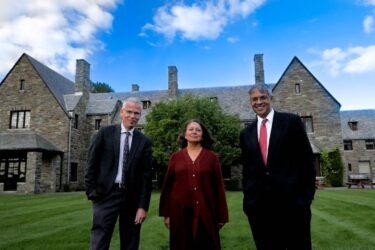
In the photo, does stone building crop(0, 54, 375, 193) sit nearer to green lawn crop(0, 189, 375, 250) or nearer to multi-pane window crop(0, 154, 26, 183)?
multi-pane window crop(0, 154, 26, 183)

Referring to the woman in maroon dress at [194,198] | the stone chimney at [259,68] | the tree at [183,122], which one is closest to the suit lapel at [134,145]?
the woman in maroon dress at [194,198]

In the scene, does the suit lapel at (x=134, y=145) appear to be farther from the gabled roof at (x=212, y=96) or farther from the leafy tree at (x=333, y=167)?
the gabled roof at (x=212, y=96)

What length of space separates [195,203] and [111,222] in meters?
0.89

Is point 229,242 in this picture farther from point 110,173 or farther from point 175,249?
point 110,173

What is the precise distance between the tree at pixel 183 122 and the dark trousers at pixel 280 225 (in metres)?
18.1

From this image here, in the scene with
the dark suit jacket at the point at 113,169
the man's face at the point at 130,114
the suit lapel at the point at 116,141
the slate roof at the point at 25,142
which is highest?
the slate roof at the point at 25,142

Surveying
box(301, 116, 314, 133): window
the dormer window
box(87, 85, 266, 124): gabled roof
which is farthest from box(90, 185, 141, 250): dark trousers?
the dormer window

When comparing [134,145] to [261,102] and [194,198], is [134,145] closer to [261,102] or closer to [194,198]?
[194,198]

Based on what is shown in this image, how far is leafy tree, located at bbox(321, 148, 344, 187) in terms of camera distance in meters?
23.4

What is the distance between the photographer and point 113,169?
3.48 m

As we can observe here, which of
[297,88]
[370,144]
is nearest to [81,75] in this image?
[297,88]

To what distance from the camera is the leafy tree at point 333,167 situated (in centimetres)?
2344

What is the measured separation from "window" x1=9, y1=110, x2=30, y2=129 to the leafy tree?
22.6m

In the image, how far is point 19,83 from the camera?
84.4ft
